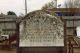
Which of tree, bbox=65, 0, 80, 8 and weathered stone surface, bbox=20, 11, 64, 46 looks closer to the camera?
weathered stone surface, bbox=20, 11, 64, 46

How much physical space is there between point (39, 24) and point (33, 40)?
462mm

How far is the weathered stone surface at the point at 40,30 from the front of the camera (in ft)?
26.2

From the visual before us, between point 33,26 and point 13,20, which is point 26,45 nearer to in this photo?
point 33,26

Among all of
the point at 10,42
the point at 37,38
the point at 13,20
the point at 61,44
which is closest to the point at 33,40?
the point at 37,38

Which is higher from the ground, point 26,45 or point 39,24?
point 39,24

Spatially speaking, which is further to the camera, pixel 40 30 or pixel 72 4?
pixel 72 4

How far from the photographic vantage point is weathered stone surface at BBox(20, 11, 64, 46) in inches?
315

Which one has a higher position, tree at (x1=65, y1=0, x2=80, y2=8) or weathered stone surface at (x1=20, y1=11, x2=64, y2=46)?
tree at (x1=65, y1=0, x2=80, y2=8)

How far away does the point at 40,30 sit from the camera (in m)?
8.05

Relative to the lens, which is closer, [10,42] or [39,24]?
[39,24]

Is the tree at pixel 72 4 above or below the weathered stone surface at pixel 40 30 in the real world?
above

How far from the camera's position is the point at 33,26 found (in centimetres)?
802

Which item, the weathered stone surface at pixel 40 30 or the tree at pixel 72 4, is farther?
the tree at pixel 72 4

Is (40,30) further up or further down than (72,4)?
further down
